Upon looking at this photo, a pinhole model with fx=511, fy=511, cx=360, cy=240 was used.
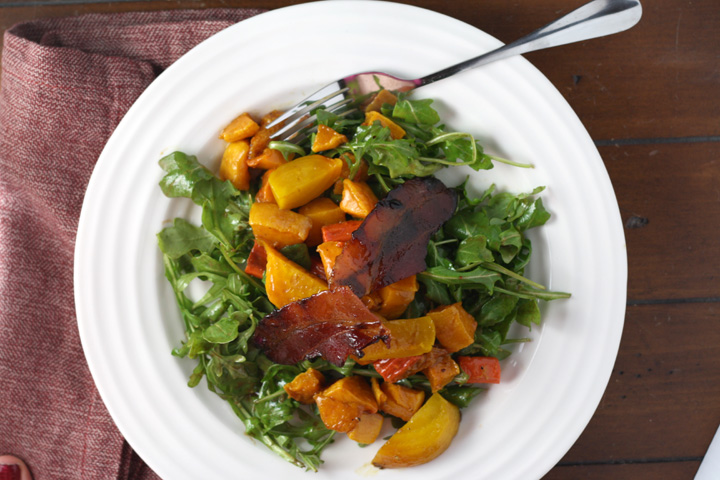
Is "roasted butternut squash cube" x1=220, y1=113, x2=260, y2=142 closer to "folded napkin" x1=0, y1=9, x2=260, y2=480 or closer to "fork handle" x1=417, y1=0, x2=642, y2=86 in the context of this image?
"folded napkin" x1=0, y1=9, x2=260, y2=480

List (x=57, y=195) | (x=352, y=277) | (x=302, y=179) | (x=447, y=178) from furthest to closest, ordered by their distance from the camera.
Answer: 1. (x=57, y=195)
2. (x=447, y=178)
3. (x=302, y=179)
4. (x=352, y=277)

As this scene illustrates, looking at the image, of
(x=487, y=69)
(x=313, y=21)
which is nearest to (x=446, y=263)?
(x=487, y=69)

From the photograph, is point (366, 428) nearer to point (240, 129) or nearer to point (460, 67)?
point (240, 129)

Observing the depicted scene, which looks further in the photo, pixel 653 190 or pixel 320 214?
pixel 653 190

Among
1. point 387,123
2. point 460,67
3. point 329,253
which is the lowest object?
point 329,253

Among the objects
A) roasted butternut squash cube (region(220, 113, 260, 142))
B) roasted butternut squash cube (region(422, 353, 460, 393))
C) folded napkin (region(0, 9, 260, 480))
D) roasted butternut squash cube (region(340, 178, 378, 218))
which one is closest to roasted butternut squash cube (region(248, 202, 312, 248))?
roasted butternut squash cube (region(340, 178, 378, 218))

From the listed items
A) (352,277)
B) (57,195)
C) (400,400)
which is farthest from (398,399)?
(57,195)

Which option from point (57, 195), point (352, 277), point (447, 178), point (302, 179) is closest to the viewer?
point (352, 277)

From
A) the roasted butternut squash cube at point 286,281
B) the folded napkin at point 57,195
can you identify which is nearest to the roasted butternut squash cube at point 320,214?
the roasted butternut squash cube at point 286,281
